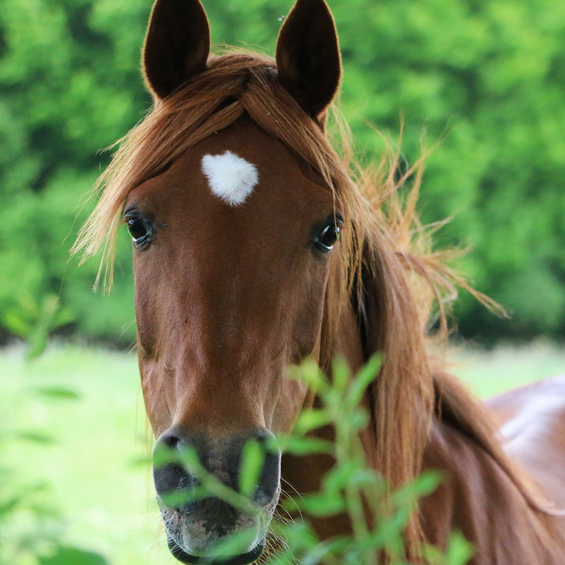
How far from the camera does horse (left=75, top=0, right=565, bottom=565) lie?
3.48 ft

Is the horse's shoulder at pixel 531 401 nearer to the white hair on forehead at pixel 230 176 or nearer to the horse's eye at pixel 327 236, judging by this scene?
the horse's eye at pixel 327 236

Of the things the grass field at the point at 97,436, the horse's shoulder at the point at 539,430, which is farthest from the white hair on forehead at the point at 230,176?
the horse's shoulder at the point at 539,430

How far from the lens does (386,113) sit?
750 centimetres

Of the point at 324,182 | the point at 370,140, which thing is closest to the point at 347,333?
the point at 324,182

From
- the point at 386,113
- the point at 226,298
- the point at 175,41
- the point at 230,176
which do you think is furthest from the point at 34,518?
the point at 386,113

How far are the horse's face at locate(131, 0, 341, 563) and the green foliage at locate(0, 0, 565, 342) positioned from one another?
18.9ft

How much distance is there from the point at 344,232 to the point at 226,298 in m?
0.41

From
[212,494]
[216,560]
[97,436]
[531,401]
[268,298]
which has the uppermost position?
[268,298]

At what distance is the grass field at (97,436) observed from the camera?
0.53 meters

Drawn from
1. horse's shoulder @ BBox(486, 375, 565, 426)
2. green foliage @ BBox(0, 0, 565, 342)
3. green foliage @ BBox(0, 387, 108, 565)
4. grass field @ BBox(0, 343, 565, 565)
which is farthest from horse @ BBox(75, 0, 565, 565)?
green foliage @ BBox(0, 0, 565, 342)

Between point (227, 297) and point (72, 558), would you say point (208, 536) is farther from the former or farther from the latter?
point (72, 558)

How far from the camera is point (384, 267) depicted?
1530 millimetres

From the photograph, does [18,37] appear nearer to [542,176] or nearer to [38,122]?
[38,122]

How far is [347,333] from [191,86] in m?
0.64
